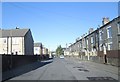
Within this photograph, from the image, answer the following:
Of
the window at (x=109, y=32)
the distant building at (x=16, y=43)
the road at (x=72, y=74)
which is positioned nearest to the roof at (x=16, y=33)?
the distant building at (x=16, y=43)

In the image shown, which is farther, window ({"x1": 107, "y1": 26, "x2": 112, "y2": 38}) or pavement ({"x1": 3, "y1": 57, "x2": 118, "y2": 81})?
window ({"x1": 107, "y1": 26, "x2": 112, "y2": 38})

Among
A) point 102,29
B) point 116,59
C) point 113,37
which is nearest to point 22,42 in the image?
point 102,29

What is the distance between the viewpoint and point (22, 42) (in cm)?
6681

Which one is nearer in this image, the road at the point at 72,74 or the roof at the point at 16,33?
the road at the point at 72,74

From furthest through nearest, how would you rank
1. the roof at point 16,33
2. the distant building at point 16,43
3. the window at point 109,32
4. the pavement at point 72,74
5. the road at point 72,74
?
the roof at point 16,33
the distant building at point 16,43
the window at point 109,32
the road at point 72,74
the pavement at point 72,74

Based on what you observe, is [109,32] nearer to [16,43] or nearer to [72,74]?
[72,74]

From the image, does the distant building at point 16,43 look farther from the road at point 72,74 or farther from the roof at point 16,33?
the road at point 72,74

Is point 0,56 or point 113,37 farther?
point 113,37

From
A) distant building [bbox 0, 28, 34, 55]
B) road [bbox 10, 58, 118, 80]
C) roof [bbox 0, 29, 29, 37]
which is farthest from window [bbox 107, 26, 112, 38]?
roof [bbox 0, 29, 29, 37]

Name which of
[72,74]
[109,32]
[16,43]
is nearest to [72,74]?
[72,74]

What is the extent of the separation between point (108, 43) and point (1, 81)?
3010cm

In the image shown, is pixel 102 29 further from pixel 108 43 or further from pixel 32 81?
pixel 32 81

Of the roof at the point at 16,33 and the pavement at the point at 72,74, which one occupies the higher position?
the roof at the point at 16,33

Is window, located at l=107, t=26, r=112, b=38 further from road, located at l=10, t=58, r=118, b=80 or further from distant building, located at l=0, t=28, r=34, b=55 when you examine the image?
distant building, located at l=0, t=28, r=34, b=55
